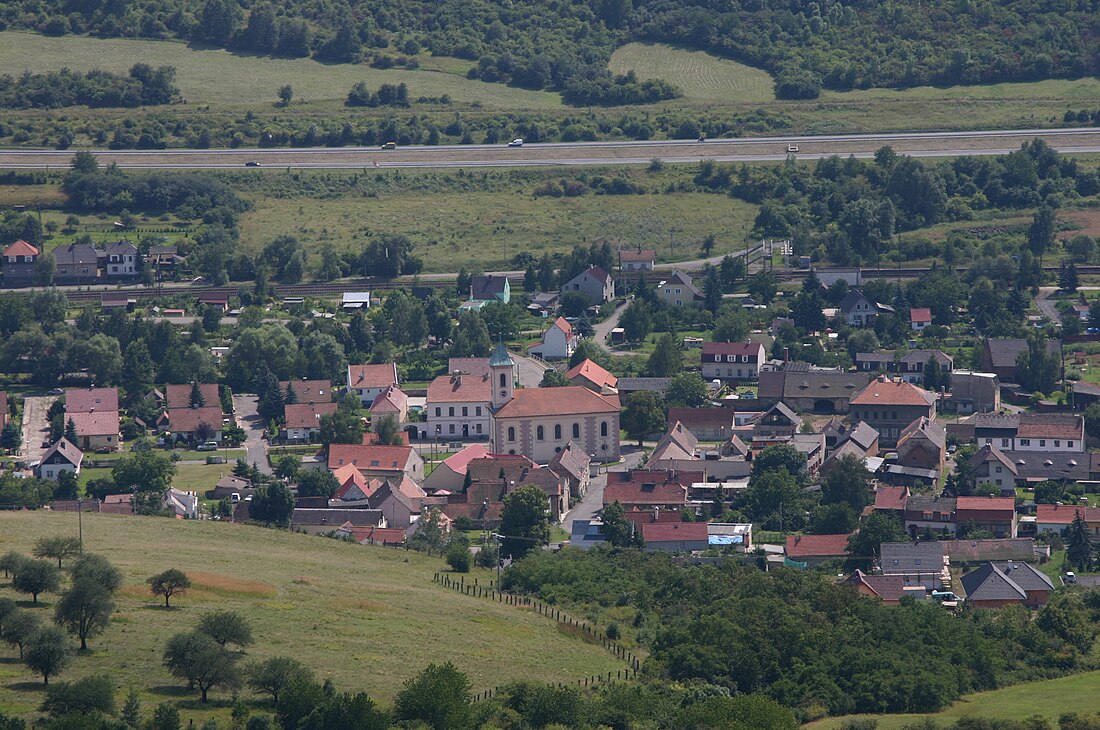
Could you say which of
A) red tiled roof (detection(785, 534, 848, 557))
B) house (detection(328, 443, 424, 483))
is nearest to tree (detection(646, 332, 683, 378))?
house (detection(328, 443, 424, 483))

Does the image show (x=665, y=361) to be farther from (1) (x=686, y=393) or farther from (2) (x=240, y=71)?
(2) (x=240, y=71)

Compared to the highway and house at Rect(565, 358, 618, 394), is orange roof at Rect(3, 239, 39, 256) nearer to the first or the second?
the highway

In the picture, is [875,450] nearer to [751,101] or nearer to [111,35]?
[751,101]

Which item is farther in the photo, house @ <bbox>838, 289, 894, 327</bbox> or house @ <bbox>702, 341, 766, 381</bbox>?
house @ <bbox>838, 289, 894, 327</bbox>

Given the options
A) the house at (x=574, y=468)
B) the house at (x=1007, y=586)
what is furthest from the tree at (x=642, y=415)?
the house at (x=1007, y=586)

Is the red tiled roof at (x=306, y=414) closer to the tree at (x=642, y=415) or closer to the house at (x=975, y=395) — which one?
the tree at (x=642, y=415)

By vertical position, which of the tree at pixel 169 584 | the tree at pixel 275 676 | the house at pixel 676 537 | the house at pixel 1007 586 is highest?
the tree at pixel 275 676
